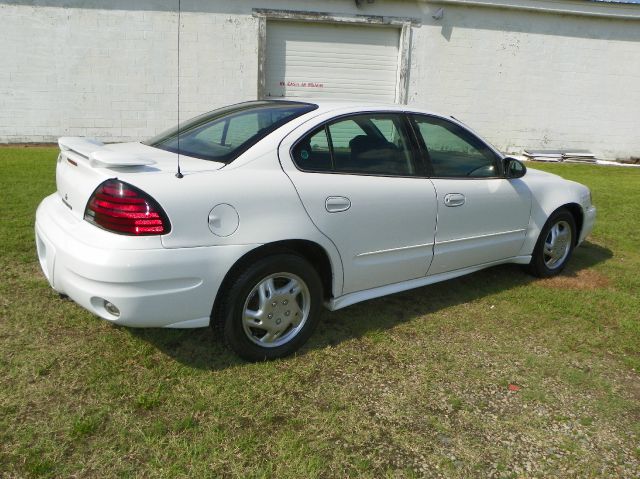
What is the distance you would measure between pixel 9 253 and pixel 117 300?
8.55ft

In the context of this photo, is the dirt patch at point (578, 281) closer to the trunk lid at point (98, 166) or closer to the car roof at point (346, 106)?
the car roof at point (346, 106)

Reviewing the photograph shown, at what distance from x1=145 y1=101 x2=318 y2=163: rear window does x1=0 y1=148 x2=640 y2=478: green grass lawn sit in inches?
45.5

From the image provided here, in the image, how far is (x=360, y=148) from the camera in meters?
3.42

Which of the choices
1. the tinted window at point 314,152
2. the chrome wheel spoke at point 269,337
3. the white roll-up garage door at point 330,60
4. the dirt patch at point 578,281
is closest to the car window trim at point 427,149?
the tinted window at point 314,152

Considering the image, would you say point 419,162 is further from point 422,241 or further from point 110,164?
point 110,164

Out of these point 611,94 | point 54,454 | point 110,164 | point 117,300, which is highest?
point 611,94

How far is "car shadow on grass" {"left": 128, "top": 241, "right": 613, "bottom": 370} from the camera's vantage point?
314 centimetres

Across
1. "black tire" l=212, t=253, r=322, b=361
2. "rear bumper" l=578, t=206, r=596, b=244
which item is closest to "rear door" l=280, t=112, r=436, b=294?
"black tire" l=212, t=253, r=322, b=361

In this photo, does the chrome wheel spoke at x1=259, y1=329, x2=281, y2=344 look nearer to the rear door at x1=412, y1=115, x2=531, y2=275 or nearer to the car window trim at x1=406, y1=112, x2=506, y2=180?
the rear door at x1=412, y1=115, x2=531, y2=275

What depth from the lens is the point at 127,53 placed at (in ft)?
35.7

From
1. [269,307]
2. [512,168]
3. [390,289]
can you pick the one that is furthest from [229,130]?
[512,168]

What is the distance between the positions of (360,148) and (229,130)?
838mm

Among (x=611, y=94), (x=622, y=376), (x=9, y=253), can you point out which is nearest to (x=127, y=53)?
(x=9, y=253)

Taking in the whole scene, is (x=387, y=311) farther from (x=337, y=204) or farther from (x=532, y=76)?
(x=532, y=76)
